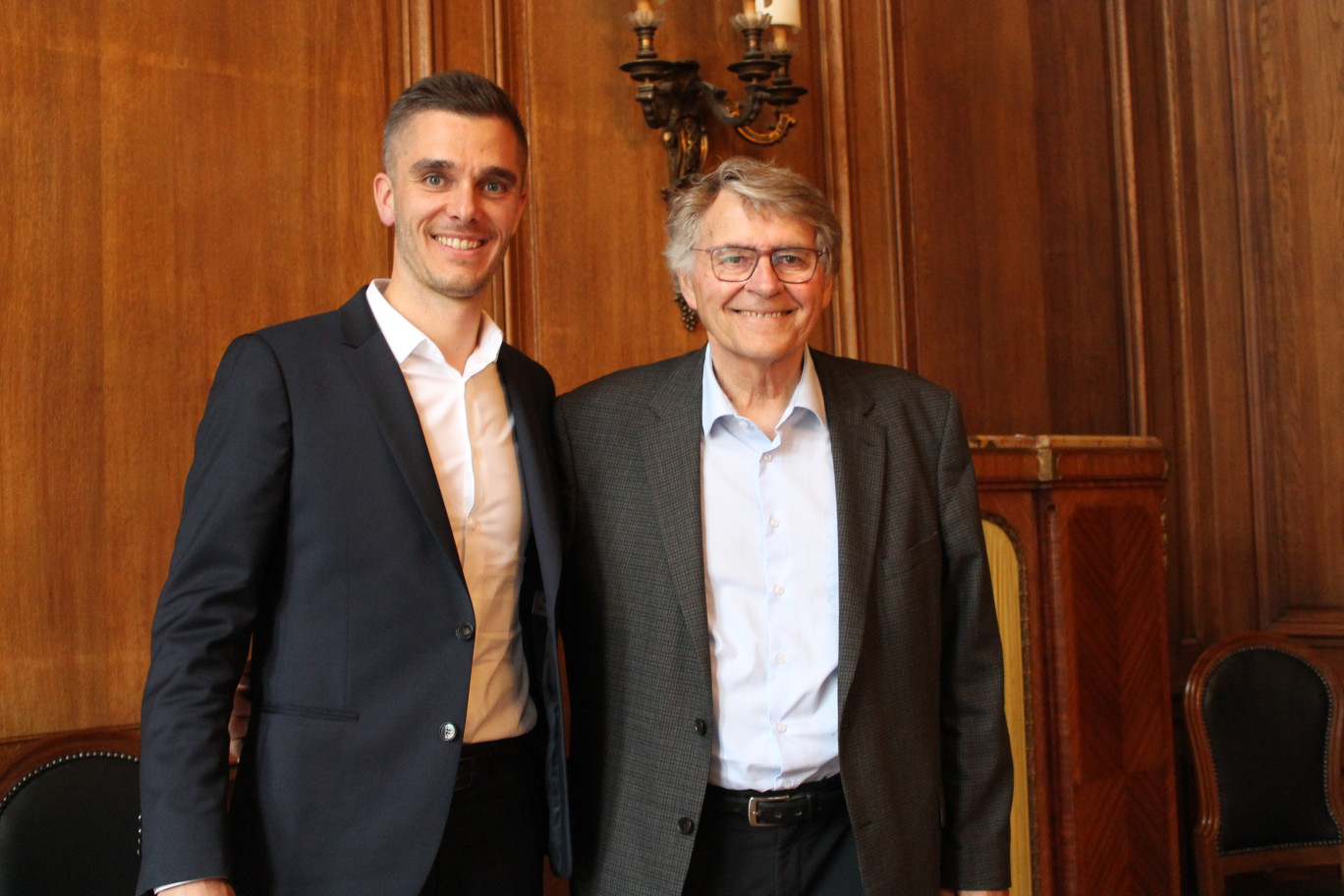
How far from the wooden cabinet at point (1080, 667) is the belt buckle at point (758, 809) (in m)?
1.33

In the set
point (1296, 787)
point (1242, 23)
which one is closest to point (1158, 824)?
point (1296, 787)

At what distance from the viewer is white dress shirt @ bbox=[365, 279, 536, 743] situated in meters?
1.74

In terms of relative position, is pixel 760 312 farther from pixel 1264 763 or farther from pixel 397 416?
pixel 1264 763

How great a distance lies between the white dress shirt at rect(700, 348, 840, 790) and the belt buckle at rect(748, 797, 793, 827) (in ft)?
0.07

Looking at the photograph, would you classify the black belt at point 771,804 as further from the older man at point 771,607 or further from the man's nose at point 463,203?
the man's nose at point 463,203

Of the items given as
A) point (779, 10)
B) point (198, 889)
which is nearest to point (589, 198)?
point (779, 10)

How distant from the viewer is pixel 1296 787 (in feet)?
11.5

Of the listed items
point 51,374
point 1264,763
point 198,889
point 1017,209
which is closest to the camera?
point 198,889

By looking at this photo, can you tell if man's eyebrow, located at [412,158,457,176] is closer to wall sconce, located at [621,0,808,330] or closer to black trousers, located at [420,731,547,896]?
black trousers, located at [420,731,547,896]

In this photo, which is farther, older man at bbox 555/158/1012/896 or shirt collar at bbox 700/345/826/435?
shirt collar at bbox 700/345/826/435

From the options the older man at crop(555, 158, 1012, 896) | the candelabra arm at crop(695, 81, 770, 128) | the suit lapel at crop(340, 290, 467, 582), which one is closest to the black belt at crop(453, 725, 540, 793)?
the older man at crop(555, 158, 1012, 896)

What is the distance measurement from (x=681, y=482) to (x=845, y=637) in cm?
34

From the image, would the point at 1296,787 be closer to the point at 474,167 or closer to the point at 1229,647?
the point at 1229,647

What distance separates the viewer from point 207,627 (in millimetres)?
1536
